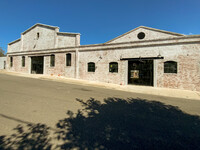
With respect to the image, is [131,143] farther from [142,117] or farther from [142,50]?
[142,50]

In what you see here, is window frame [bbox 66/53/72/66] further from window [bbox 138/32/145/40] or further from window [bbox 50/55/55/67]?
window [bbox 138/32/145/40]

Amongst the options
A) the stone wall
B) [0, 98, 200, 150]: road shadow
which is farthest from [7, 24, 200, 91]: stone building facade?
the stone wall

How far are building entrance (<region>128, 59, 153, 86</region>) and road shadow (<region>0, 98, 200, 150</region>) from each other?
8.50 meters

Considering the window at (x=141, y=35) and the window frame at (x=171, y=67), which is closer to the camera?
the window frame at (x=171, y=67)

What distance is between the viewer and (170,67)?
10.5 m

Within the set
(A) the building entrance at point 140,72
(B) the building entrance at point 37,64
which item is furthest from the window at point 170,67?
(B) the building entrance at point 37,64

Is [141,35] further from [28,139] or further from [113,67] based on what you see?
[28,139]

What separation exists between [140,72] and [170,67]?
3.14 m

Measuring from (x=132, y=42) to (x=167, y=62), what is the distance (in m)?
4.65

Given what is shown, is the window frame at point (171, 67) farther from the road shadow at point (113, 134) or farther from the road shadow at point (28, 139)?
the road shadow at point (28, 139)

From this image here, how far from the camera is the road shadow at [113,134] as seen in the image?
7.22 feet

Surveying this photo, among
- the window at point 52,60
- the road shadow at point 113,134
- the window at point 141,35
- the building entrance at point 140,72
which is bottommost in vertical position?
the road shadow at point 113,134

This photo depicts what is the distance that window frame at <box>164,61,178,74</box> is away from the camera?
10359 millimetres

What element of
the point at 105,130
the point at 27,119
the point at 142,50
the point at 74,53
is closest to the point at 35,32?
the point at 74,53
